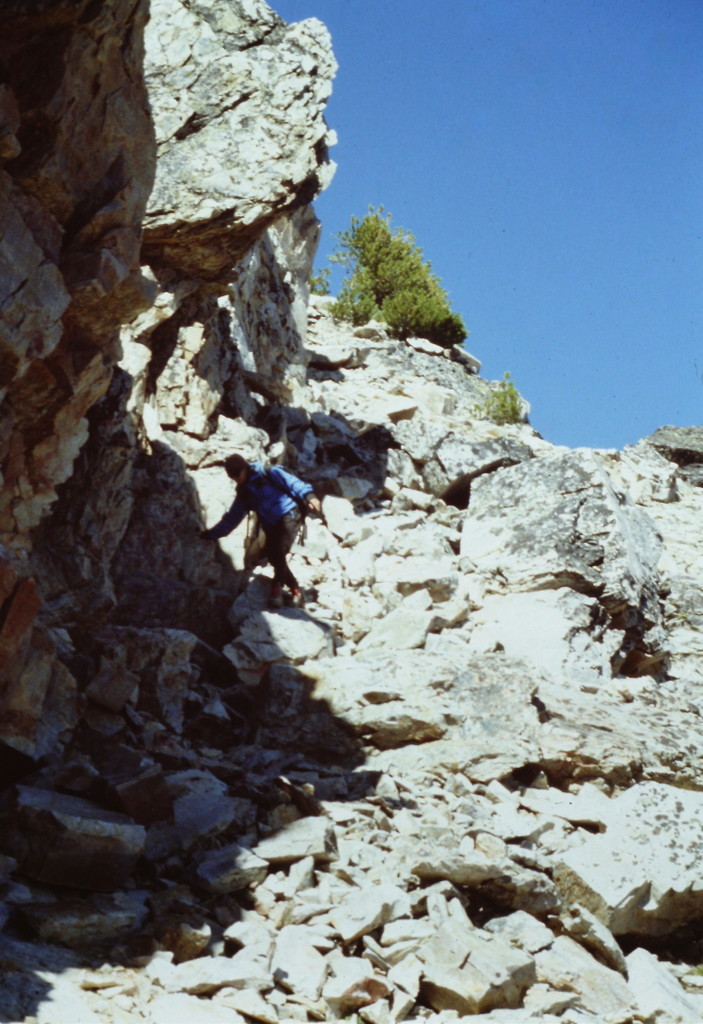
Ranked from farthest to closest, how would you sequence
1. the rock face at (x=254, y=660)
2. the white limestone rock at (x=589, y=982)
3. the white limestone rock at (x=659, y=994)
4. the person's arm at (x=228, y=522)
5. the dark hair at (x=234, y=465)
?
the dark hair at (x=234, y=465), the person's arm at (x=228, y=522), the white limestone rock at (x=659, y=994), the white limestone rock at (x=589, y=982), the rock face at (x=254, y=660)

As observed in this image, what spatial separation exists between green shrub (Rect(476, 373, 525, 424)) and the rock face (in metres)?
7.79

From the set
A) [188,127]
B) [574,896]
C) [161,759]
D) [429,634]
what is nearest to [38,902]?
[161,759]

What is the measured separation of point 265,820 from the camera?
707 cm

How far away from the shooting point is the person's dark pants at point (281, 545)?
11.4 metres

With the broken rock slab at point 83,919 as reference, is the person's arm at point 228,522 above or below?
above

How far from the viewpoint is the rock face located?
5562 mm

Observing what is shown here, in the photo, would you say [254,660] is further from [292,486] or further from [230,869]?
[230,869]

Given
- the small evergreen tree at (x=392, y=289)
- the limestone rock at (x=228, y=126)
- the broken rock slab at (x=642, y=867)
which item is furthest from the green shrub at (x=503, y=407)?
the broken rock slab at (x=642, y=867)

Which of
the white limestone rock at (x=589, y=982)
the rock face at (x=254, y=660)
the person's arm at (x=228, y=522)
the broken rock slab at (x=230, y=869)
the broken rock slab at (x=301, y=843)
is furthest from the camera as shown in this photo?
the person's arm at (x=228, y=522)

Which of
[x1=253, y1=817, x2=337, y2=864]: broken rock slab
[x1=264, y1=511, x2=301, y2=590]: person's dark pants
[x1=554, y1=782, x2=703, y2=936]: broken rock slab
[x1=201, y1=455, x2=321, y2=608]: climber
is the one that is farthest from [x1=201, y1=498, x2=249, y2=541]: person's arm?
[x1=554, y1=782, x2=703, y2=936]: broken rock slab

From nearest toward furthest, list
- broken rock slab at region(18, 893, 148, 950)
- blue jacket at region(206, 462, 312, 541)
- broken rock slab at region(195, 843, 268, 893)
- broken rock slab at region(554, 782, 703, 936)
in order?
1. broken rock slab at region(18, 893, 148, 950)
2. broken rock slab at region(195, 843, 268, 893)
3. broken rock slab at region(554, 782, 703, 936)
4. blue jacket at region(206, 462, 312, 541)

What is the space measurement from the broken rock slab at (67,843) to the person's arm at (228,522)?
5327 millimetres

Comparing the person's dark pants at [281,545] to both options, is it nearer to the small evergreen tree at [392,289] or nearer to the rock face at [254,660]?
the rock face at [254,660]

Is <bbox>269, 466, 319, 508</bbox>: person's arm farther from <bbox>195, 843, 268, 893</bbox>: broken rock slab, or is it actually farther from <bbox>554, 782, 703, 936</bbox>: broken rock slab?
<bbox>195, 843, 268, 893</bbox>: broken rock slab
